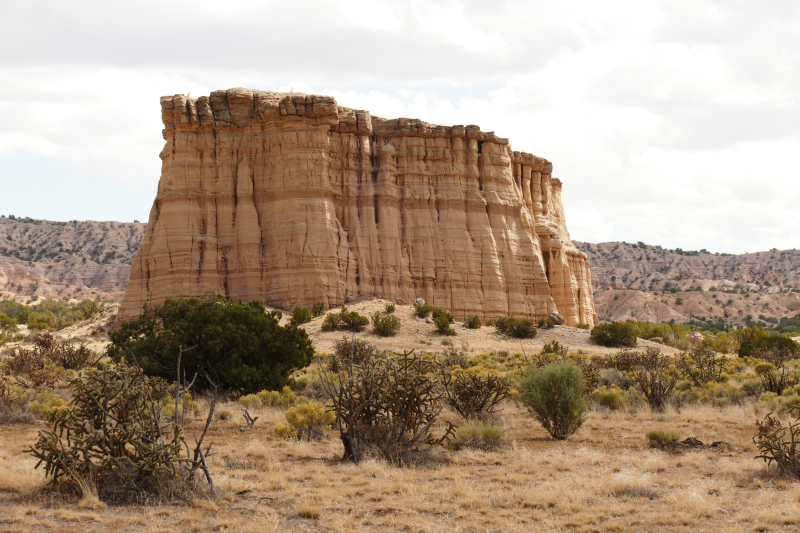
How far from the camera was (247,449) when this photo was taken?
1210 cm

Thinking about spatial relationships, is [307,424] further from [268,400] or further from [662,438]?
[662,438]

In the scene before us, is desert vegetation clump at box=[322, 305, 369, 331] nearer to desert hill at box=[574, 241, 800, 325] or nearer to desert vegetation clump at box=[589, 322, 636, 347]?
desert vegetation clump at box=[589, 322, 636, 347]

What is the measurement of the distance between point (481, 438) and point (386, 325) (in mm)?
Answer: 25960

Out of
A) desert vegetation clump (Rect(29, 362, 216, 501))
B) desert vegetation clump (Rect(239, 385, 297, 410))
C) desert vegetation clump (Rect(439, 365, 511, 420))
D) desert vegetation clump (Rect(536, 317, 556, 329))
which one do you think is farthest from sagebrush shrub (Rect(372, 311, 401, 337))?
desert vegetation clump (Rect(29, 362, 216, 501))

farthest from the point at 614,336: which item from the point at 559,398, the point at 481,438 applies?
the point at 481,438

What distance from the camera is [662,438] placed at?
12984 millimetres

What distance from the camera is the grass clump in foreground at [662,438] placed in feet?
42.5

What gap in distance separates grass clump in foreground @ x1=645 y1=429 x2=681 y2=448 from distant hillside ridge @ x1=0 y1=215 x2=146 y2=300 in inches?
3770

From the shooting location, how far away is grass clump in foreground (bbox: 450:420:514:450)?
12.8m

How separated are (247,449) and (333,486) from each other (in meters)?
2.76

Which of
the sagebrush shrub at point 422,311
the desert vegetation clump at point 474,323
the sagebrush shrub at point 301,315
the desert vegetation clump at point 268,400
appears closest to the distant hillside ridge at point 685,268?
the desert vegetation clump at point 474,323

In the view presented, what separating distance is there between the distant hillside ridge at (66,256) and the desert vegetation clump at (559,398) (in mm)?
93893

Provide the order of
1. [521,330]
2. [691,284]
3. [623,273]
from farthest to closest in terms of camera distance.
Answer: [623,273] → [691,284] → [521,330]

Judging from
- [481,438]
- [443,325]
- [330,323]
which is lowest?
[481,438]
